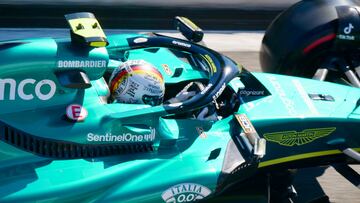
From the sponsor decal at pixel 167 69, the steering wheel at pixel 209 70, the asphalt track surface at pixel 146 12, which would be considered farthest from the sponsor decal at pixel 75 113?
the asphalt track surface at pixel 146 12

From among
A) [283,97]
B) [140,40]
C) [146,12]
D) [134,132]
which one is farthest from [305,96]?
[146,12]

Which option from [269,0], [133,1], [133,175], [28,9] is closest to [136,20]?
[133,1]

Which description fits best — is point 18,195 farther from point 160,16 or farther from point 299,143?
point 160,16

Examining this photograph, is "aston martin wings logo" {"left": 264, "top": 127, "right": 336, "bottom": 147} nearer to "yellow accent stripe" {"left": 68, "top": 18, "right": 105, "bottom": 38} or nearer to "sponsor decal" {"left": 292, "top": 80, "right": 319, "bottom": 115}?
"sponsor decal" {"left": 292, "top": 80, "right": 319, "bottom": 115}

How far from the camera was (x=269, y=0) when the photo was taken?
10.1 meters

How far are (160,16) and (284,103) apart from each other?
5.52 m

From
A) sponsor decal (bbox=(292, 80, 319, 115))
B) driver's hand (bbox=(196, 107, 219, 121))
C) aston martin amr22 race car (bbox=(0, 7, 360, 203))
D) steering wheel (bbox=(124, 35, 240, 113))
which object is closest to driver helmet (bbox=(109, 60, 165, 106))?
aston martin amr22 race car (bbox=(0, 7, 360, 203))

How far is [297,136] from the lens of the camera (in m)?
4.13

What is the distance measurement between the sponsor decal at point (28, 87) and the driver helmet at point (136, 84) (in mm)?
437

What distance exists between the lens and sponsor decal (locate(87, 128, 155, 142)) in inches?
143

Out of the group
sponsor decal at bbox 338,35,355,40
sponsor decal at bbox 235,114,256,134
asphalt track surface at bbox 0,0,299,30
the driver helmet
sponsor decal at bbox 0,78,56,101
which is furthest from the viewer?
asphalt track surface at bbox 0,0,299,30

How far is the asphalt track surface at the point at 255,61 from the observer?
457 centimetres

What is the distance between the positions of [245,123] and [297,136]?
1.44 ft

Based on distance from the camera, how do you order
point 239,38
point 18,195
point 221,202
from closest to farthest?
1. point 18,195
2. point 221,202
3. point 239,38
